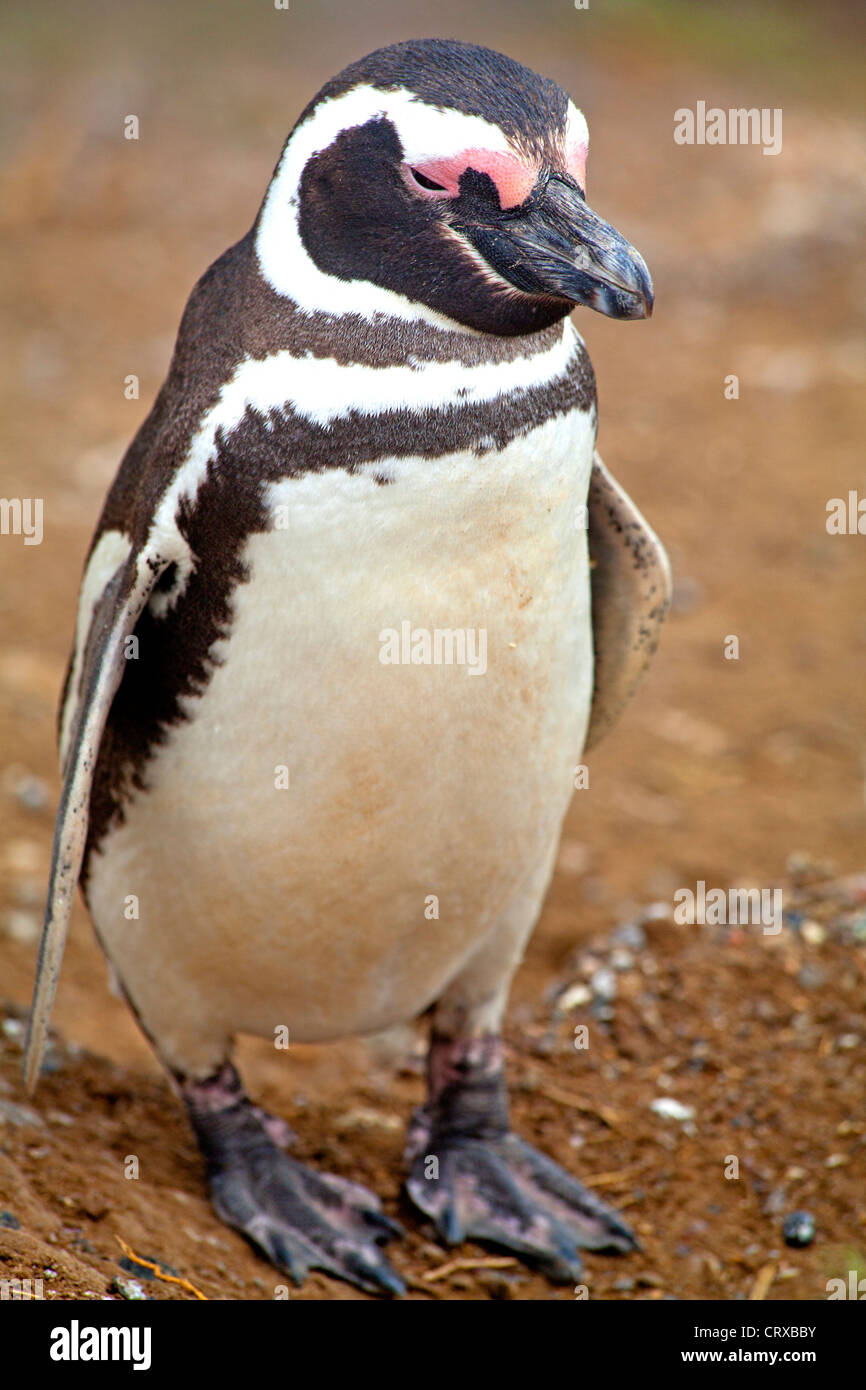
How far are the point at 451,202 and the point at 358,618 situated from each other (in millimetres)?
636

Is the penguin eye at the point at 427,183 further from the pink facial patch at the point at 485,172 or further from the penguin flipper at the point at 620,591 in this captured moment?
the penguin flipper at the point at 620,591

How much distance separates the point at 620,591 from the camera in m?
2.84

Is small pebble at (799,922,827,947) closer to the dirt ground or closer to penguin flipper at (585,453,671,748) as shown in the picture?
the dirt ground

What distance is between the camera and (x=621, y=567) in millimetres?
2801

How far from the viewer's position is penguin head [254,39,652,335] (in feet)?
6.86

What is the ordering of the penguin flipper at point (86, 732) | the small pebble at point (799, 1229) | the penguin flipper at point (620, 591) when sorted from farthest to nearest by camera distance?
1. the small pebble at point (799, 1229)
2. the penguin flipper at point (620, 591)
3. the penguin flipper at point (86, 732)

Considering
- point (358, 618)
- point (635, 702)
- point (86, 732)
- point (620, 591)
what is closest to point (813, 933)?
point (620, 591)

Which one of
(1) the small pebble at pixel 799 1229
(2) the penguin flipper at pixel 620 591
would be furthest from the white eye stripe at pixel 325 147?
(1) the small pebble at pixel 799 1229

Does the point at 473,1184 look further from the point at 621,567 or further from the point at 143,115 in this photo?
the point at 143,115

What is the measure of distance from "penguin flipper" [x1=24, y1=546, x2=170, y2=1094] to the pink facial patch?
28.5 inches

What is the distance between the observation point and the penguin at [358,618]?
214cm

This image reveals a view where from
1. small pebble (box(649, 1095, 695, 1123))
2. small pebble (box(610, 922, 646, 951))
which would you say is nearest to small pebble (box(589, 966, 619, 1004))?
small pebble (box(610, 922, 646, 951))

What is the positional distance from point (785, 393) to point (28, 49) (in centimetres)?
700

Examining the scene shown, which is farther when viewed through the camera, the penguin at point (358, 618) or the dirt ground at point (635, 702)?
the dirt ground at point (635, 702)
